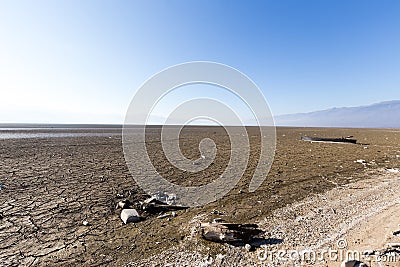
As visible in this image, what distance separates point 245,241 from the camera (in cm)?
546

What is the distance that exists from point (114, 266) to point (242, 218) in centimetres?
371

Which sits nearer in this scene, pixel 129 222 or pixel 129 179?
pixel 129 222

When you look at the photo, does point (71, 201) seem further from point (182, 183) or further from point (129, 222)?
point (182, 183)

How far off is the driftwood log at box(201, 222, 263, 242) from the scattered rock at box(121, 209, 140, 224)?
7.29ft

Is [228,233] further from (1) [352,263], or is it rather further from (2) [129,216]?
(2) [129,216]

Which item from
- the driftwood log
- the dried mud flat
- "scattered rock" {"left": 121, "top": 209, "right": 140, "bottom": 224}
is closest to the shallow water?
the dried mud flat

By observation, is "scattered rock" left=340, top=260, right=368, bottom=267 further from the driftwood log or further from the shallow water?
the shallow water

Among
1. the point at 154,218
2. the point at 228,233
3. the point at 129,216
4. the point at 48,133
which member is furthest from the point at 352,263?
the point at 48,133

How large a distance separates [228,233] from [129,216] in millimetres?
3077

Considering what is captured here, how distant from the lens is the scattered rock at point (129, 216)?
6805mm

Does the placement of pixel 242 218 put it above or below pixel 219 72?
below

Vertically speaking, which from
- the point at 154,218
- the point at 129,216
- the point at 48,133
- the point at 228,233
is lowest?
the point at 154,218

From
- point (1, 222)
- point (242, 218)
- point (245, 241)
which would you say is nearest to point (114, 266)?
point (245, 241)

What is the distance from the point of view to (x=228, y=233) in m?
5.48
